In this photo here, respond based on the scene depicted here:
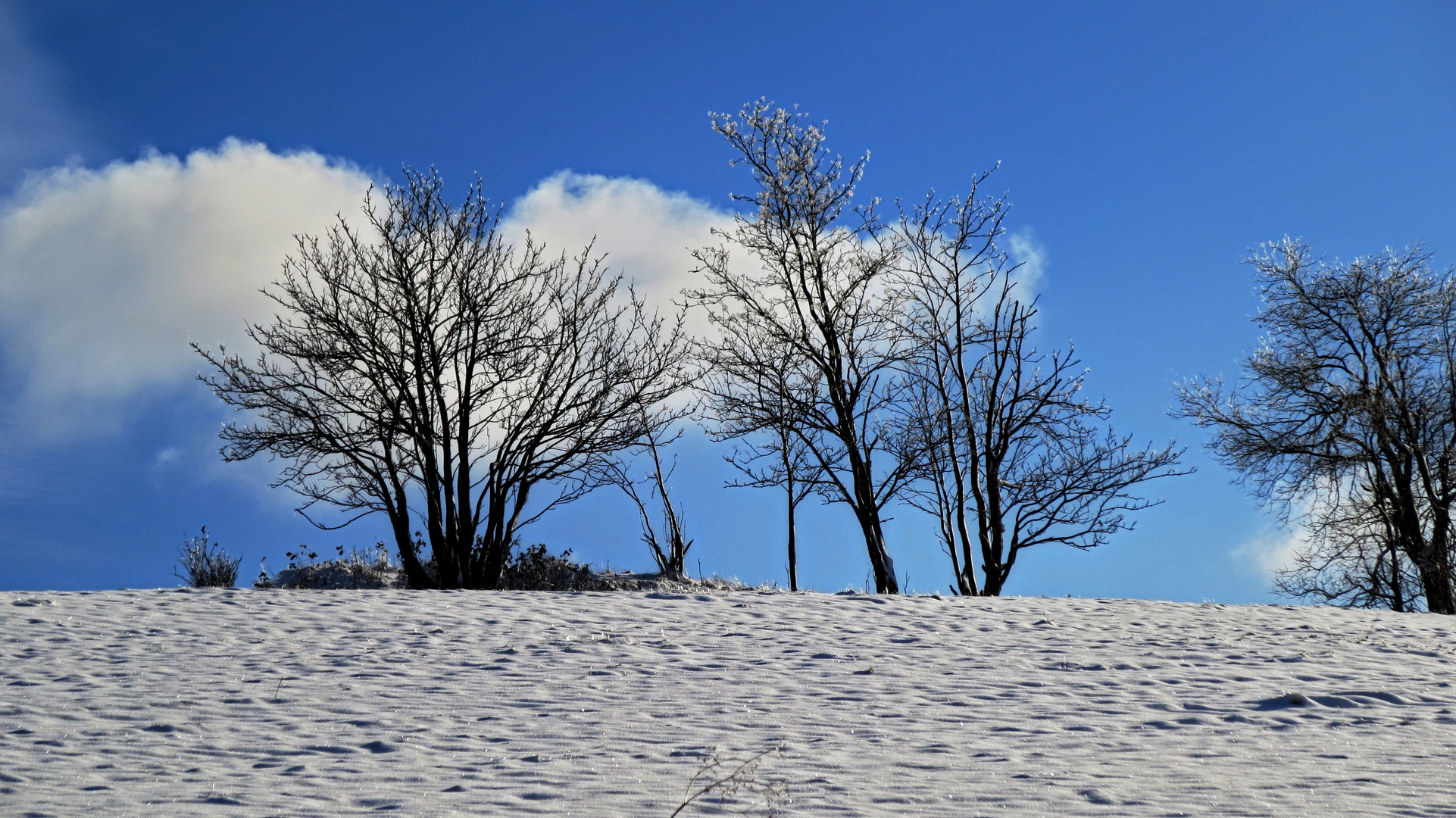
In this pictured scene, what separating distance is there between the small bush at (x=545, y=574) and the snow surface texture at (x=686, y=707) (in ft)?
25.3

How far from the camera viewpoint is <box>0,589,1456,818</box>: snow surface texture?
209 inches

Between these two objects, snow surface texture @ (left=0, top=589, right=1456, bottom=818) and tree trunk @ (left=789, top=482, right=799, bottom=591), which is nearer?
snow surface texture @ (left=0, top=589, right=1456, bottom=818)

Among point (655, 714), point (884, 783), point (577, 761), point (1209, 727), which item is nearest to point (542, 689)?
point (655, 714)

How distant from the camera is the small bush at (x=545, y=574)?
61.6ft

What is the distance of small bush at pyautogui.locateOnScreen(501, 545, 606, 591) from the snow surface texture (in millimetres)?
7718

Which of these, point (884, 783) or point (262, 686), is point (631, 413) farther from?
point (884, 783)

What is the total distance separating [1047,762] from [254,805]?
4.42 metres

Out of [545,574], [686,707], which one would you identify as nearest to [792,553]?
[545,574]

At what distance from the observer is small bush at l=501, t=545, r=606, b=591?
18.8 metres

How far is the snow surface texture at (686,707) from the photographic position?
17.4 ft

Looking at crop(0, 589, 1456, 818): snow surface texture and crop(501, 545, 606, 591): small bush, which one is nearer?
crop(0, 589, 1456, 818): snow surface texture

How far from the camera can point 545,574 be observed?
1922cm

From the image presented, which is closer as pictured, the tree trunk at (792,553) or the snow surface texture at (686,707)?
the snow surface texture at (686,707)

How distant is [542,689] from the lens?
746cm
